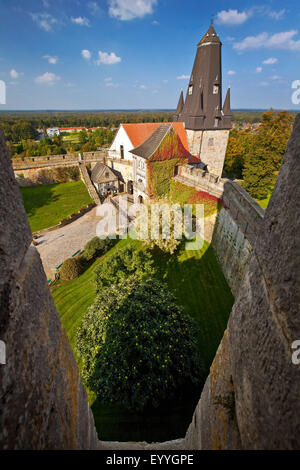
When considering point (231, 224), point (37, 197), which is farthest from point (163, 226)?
point (37, 197)

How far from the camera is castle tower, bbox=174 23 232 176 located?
23.5m

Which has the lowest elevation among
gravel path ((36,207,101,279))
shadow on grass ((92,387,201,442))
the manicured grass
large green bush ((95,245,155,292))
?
shadow on grass ((92,387,201,442))

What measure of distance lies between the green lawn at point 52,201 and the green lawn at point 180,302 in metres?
11.7

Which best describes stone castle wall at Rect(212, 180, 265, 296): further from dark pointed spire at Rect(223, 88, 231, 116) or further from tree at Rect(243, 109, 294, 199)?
dark pointed spire at Rect(223, 88, 231, 116)

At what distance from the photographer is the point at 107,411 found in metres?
7.74

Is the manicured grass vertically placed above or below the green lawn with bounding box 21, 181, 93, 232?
above

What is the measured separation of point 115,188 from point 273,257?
3277 centimetres

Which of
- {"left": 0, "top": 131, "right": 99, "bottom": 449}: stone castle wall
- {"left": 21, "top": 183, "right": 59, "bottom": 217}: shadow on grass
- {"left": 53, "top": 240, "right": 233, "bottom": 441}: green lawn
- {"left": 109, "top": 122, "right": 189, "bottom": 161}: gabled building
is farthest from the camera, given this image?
{"left": 109, "top": 122, "right": 189, "bottom": 161}: gabled building

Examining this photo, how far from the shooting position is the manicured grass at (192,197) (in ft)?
51.5

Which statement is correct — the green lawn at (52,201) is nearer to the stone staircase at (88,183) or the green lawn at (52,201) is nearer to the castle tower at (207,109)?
the stone staircase at (88,183)

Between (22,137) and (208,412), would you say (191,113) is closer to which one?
(208,412)

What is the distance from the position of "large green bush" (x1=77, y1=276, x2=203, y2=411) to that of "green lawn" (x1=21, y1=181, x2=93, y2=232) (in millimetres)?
19849

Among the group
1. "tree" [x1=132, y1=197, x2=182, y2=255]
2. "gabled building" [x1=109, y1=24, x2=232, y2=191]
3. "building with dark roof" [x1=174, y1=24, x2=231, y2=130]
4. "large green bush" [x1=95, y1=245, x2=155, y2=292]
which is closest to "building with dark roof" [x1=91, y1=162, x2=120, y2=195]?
"gabled building" [x1=109, y1=24, x2=232, y2=191]

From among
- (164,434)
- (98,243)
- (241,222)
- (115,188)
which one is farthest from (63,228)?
(164,434)
